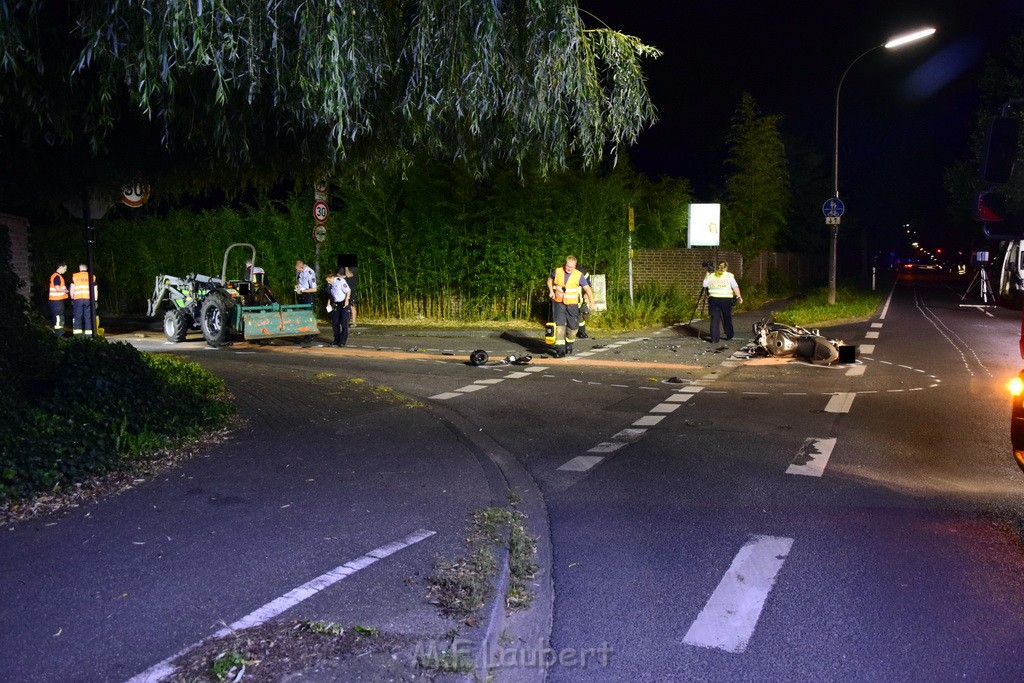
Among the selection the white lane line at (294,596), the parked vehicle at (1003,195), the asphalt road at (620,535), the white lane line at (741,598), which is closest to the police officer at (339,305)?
the asphalt road at (620,535)

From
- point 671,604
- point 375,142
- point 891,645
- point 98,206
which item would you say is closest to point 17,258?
point 98,206

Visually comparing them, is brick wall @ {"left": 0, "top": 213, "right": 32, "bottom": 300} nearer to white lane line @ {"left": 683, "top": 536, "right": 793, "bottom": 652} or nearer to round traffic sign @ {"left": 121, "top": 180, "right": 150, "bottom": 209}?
round traffic sign @ {"left": 121, "top": 180, "right": 150, "bottom": 209}

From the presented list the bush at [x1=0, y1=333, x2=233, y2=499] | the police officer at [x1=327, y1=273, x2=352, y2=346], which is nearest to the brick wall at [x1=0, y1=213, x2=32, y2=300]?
the police officer at [x1=327, y1=273, x2=352, y2=346]

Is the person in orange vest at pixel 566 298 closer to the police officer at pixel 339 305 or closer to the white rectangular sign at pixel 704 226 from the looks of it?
the police officer at pixel 339 305

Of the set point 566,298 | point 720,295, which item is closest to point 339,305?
point 566,298

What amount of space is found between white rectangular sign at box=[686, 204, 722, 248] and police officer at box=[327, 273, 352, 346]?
1029cm

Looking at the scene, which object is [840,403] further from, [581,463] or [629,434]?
[581,463]

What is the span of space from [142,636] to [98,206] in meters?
9.05

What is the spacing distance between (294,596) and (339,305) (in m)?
13.6

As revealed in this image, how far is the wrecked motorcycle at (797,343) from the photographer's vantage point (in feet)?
48.0

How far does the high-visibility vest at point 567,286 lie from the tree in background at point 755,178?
1737 cm

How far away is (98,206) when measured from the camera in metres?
11.8

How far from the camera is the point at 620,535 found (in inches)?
233

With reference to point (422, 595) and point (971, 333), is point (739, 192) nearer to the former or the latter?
point (971, 333)
